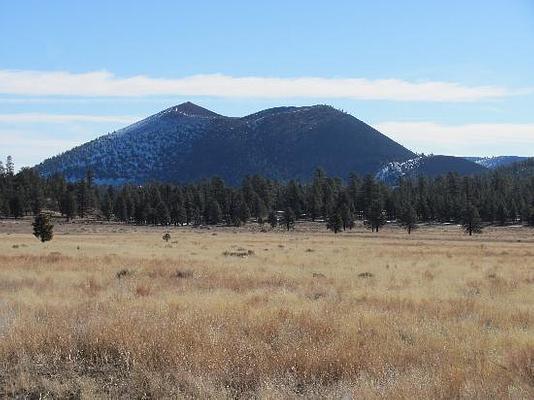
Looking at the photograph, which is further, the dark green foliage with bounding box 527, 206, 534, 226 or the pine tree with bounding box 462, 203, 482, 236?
the dark green foliage with bounding box 527, 206, 534, 226

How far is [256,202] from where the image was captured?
5364 inches

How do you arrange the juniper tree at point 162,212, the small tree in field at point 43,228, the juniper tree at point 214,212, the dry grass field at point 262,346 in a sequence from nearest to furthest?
the dry grass field at point 262,346, the small tree in field at point 43,228, the juniper tree at point 162,212, the juniper tree at point 214,212

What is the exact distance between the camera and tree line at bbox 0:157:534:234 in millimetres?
124250

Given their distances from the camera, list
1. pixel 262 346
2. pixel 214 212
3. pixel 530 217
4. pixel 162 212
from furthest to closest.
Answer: pixel 214 212 → pixel 162 212 → pixel 530 217 → pixel 262 346

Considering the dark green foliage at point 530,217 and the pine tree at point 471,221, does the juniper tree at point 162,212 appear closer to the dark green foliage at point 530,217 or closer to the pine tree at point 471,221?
the pine tree at point 471,221

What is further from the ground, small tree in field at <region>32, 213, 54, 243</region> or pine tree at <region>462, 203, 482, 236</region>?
small tree in field at <region>32, 213, 54, 243</region>

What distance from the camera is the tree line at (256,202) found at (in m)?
124

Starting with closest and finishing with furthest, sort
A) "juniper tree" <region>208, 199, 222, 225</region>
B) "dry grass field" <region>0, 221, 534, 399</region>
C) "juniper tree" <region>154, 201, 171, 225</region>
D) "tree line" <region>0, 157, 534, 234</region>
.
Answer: "dry grass field" <region>0, 221, 534, 399</region>, "juniper tree" <region>154, 201, 171, 225</region>, "tree line" <region>0, 157, 534, 234</region>, "juniper tree" <region>208, 199, 222, 225</region>

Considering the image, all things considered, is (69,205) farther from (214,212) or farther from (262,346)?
(262,346)

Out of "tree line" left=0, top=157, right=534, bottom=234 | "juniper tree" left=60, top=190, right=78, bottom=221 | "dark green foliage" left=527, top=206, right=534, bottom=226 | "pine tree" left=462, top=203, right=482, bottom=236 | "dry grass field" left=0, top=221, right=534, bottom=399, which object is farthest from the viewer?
"juniper tree" left=60, top=190, right=78, bottom=221

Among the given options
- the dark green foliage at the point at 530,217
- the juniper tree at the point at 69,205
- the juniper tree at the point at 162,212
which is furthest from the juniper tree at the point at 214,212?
the dark green foliage at the point at 530,217

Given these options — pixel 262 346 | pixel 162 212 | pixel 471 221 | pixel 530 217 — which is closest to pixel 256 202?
pixel 162 212

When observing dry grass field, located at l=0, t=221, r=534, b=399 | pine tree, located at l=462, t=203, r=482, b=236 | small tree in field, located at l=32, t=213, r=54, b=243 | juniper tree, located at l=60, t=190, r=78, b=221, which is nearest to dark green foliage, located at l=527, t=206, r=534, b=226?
pine tree, located at l=462, t=203, r=482, b=236

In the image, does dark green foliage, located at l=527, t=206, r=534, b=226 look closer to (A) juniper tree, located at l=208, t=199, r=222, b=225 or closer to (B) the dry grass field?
(A) juniper tree, located at l=208, t=199, r=222, b=225
